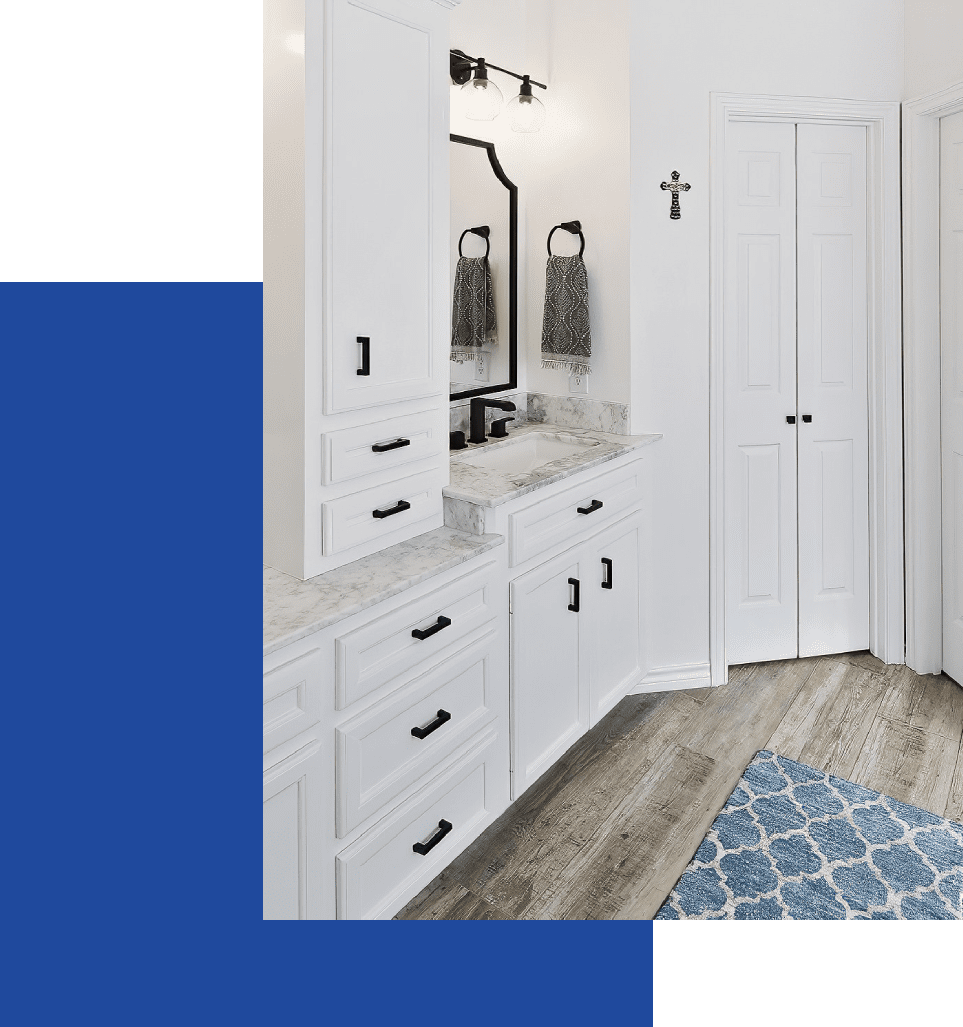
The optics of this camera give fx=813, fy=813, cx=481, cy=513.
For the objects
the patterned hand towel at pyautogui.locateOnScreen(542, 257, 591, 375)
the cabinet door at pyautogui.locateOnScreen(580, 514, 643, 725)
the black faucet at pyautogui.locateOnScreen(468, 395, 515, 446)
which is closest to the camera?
the cabinet door at pyautogui.locateOnScreen(580, 514, 643, 725)

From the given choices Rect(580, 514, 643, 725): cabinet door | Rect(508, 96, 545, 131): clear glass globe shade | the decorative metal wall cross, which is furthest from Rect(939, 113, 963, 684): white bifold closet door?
Rect(508, 96, 545, 131): clear glass globe shade

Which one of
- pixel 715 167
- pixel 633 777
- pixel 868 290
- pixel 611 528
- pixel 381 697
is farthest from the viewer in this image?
pixel 868 290

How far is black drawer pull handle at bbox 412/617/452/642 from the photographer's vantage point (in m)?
1.84

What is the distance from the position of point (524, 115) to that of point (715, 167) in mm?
690

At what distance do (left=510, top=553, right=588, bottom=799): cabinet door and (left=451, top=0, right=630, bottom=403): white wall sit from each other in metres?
0.89

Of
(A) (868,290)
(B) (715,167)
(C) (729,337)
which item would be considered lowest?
(C) (729,337)

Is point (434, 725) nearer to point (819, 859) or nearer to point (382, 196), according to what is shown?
point (819, 859)

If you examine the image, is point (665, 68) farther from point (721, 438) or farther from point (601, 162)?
point (721, 438)

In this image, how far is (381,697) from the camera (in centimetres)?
176

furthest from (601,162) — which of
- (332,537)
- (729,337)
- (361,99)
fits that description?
(332,537)

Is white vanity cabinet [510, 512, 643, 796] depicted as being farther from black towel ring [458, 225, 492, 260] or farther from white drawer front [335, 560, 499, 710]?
black towel ring [458, 225, 492, 260]

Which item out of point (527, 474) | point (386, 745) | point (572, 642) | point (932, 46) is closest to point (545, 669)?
point (572, 642)

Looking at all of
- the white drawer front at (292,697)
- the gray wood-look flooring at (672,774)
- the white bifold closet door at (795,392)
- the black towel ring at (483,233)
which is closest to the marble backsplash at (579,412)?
the white bifold closet door at (795,392)

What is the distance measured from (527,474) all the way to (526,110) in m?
1.34
